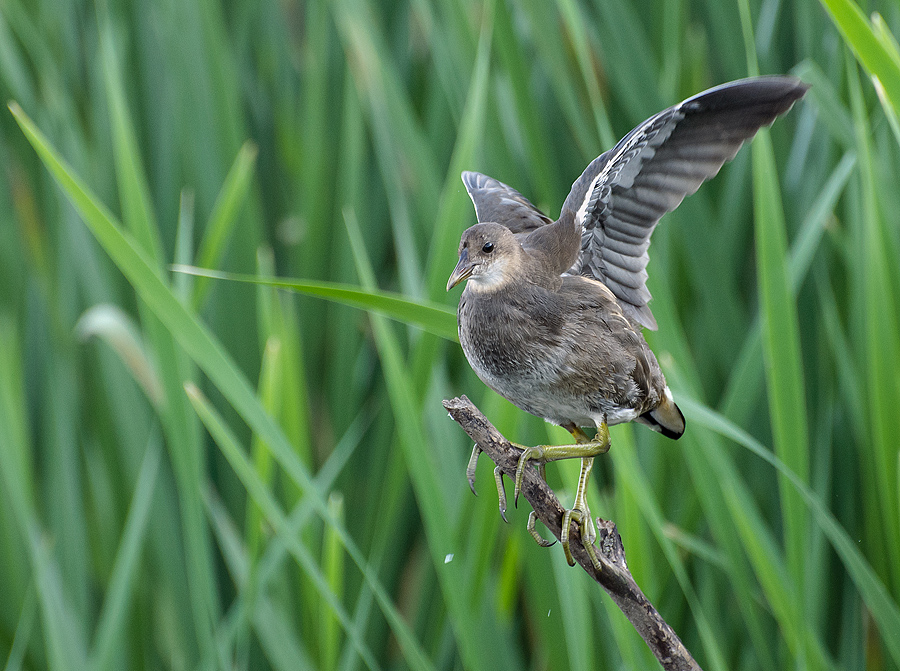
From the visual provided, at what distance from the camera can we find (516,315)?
2.38ft

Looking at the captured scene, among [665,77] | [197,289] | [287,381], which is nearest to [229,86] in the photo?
[197,289]

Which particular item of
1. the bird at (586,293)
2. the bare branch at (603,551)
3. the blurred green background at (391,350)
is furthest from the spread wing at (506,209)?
the bare branch at (603,551)

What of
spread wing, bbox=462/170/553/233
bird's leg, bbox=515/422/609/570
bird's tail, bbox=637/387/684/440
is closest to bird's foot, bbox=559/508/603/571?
bird's leg, bbox=515/422/609/570

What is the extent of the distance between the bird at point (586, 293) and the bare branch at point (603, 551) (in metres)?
0.01

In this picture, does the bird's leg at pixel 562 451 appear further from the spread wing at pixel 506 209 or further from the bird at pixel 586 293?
the spread wing at pixel 506 209

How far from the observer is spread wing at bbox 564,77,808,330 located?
738mm

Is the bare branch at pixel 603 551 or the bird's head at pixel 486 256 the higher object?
the bird's head at pixel 486 256

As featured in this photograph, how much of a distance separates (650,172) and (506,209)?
0.71 ft

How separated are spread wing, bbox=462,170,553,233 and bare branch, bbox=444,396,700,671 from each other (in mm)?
292

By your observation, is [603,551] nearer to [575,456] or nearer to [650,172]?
[575,456]

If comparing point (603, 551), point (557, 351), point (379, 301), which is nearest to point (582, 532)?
point (603, 551)

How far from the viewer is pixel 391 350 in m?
0.94

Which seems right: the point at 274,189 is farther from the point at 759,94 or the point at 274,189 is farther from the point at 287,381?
the point at 759,94

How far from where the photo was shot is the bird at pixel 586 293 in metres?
0.72
